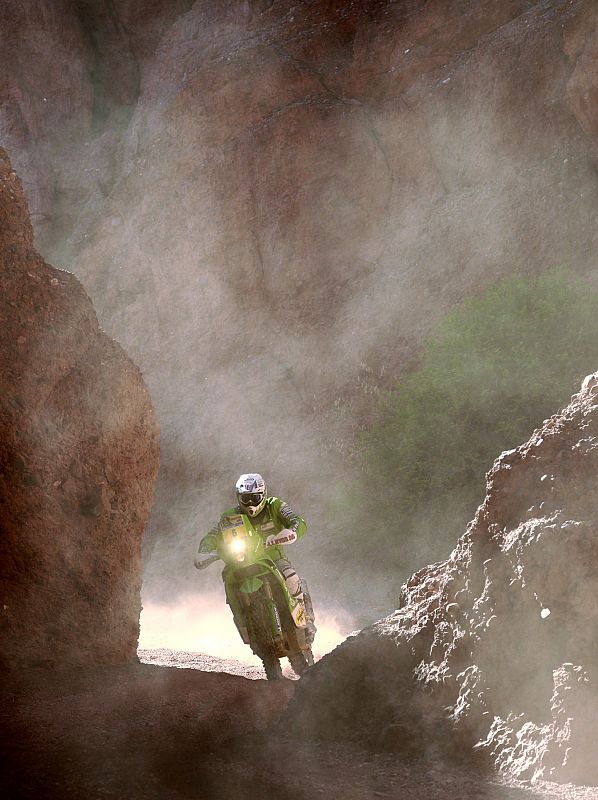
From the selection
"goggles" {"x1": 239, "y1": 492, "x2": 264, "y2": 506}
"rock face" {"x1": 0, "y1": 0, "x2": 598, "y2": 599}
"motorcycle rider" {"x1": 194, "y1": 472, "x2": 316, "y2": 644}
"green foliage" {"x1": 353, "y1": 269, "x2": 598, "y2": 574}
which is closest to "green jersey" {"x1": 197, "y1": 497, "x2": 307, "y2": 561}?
"motorcycle rider" {"x1": 194, "y1": 472, "x2": 316, "y2": 644}

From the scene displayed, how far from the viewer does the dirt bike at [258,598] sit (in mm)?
7438

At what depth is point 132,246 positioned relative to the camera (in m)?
24.8

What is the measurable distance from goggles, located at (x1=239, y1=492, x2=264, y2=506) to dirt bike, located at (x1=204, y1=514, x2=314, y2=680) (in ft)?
0.52

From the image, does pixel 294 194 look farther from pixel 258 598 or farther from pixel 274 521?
pixel 258 598

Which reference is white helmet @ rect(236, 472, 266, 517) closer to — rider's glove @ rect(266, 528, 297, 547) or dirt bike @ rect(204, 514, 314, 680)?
dirt bike @ rect(204, 514, 314, 680)

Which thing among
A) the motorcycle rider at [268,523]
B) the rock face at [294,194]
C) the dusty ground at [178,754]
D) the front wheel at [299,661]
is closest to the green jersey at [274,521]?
the motorcycle rider at [268,523]

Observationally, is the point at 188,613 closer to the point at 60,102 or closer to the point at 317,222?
the point at 317,222

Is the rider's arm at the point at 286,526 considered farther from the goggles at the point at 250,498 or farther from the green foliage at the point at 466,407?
the green foliage at the point at 466,407

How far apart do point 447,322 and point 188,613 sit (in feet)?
25.4

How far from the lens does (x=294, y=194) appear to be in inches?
917

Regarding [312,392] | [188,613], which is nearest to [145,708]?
[188,613]

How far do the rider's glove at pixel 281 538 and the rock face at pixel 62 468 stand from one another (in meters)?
1.13

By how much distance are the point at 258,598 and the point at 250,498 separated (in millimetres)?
824

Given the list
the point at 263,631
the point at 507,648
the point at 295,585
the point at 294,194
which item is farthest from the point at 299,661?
the point at 294,194
